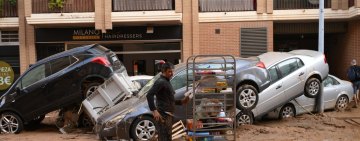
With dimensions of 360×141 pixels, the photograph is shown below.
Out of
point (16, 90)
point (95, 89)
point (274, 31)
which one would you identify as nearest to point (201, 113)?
point (95, 89)

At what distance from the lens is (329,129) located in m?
9.34

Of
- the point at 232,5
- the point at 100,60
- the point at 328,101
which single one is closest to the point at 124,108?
the point at 100,60

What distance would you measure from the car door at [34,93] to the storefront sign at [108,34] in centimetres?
700

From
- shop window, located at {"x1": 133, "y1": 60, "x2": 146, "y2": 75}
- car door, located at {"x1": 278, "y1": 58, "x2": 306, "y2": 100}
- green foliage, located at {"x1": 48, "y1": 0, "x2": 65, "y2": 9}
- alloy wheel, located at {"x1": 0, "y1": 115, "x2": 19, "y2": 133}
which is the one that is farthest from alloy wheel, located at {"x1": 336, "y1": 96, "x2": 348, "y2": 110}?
green foliage, located at {"x1": 48, "y1": 0, "x2": 65, "y2": 9}

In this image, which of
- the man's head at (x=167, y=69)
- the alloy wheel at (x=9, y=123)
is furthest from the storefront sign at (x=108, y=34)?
the man's head at (x=167, y=69)

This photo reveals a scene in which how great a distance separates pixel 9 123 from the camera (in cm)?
1009

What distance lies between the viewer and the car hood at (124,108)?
26.9 feet

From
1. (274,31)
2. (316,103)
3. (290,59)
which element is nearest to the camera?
(290,59)

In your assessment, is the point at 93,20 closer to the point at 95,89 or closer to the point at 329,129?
the point at 95,89

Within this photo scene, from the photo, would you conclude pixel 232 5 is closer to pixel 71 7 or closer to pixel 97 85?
pixel 71 7

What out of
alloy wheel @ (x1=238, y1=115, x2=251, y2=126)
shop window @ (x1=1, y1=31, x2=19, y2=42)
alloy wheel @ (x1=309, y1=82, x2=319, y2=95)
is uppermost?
shop window @ (x1=1, y1=31, x2=19, y2=42)

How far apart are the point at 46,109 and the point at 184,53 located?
7830mm

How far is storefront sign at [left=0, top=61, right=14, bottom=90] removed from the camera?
17.7 metres

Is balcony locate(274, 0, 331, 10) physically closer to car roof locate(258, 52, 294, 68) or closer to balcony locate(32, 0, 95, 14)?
car roof locate(258, 52, 294, 68)
